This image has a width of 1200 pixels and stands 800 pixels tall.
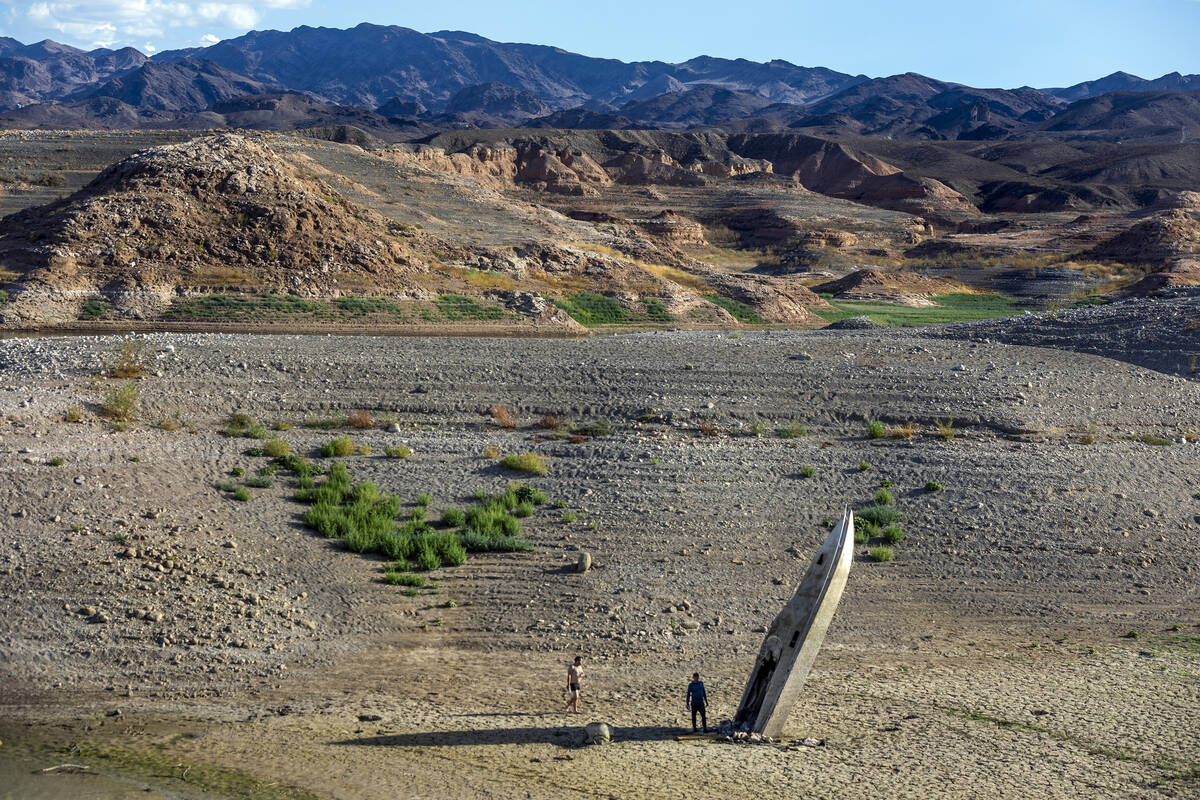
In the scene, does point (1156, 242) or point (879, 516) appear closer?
point (879, 516)

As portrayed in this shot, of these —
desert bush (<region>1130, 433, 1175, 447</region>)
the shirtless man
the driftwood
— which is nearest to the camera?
the driftwood

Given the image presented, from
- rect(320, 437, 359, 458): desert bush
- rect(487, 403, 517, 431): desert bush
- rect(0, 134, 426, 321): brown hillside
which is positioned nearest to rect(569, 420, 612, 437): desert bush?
rect(487, 403, 517, 431): desert bush

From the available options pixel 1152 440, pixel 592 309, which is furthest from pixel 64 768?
pixel 592 309

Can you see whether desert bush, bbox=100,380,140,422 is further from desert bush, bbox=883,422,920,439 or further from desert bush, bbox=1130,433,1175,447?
desert bush, bbox=1130,433,1175,447

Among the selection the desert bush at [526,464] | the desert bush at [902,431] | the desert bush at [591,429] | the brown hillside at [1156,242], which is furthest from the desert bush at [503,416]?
the brown hillside at [1156,242]

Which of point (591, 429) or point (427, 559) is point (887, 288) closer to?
point (591, 429)

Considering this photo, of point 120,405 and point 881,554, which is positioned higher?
point 120,405

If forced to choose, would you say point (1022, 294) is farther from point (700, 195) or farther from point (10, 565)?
point (10, 565)
